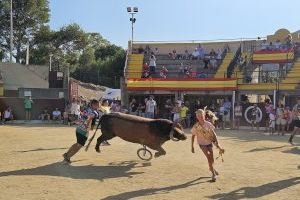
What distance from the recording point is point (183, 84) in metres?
29.5

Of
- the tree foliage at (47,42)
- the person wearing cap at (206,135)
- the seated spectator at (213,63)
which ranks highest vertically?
the tree foliage at (47,42)

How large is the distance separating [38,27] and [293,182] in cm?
5059

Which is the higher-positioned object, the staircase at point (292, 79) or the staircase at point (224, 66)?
the staircase at point (224, 66)

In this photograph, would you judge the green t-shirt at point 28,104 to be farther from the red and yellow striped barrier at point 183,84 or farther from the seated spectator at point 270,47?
the seated spectator at point 270,47

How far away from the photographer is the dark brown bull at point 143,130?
12570 millimetres

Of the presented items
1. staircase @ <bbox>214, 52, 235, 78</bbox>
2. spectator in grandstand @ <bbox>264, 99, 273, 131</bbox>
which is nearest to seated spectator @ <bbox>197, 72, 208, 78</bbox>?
staircase @ <bbox>214, 52, 235, 78</bbox>

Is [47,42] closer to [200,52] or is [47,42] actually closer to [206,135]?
[200,52]

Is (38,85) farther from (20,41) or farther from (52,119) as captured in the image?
(20,41)

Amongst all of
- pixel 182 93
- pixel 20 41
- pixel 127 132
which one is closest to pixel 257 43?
pixel 182 93

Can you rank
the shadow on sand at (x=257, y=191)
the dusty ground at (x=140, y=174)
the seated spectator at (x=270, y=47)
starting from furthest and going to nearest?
1. the seated spectator at (x=270, y=47)
2. the dusty ground at (x=140, y=174)
3. the shadow on sand at (x=257, y=191)

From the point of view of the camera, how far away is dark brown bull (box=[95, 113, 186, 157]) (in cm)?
1257

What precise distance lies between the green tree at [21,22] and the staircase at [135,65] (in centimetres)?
2443

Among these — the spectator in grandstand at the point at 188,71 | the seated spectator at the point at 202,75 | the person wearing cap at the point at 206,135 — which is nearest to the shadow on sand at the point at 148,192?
the person wearing cap at the point at 206,135

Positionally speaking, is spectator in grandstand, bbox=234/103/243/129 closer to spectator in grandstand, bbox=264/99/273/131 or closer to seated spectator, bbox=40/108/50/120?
A: spectator in grandstand, bbox=264/99/273/131
